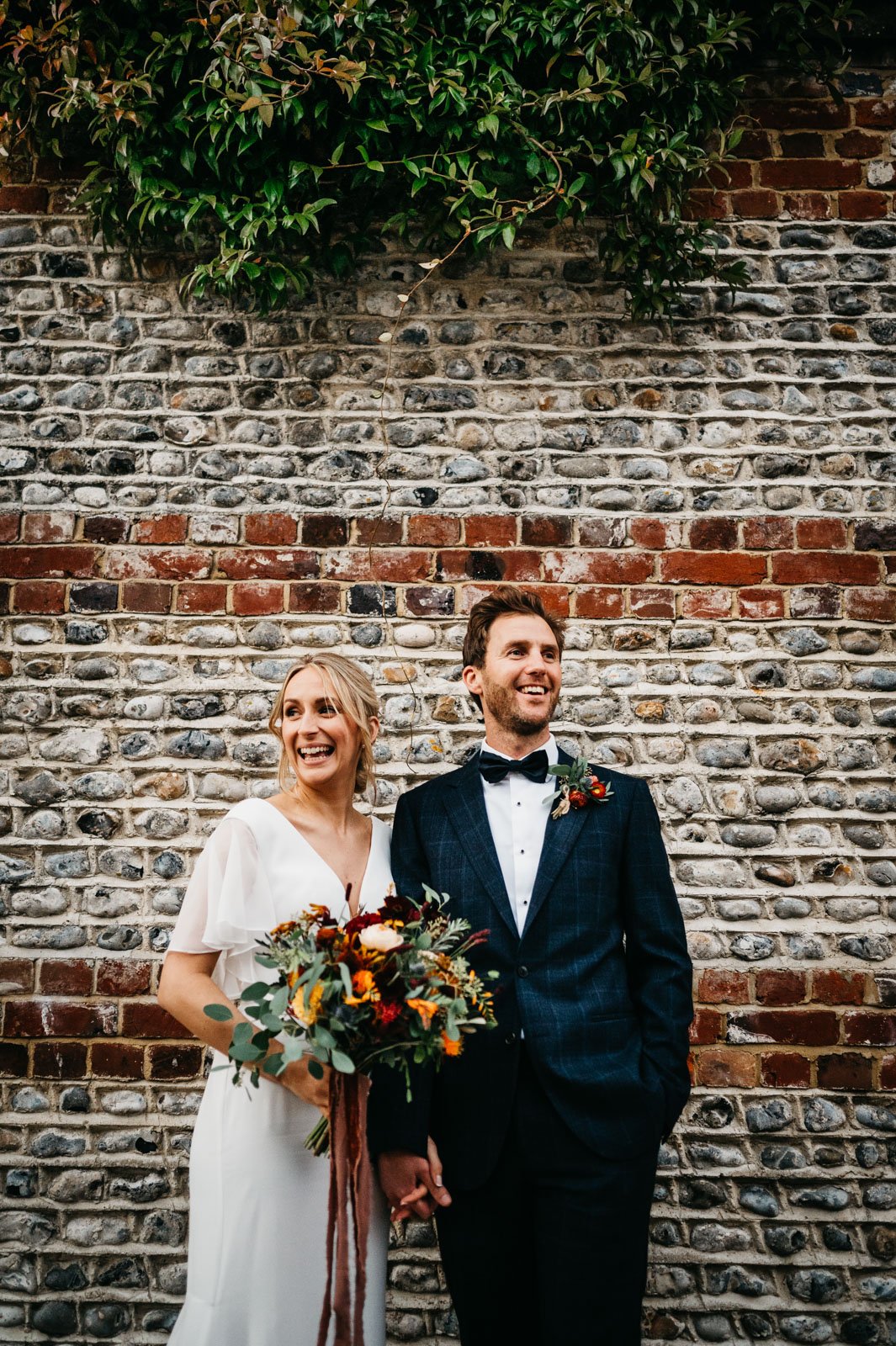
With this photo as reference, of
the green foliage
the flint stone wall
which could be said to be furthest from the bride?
the green foliage

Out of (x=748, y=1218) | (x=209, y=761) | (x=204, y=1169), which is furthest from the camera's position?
(x=209, y=761)

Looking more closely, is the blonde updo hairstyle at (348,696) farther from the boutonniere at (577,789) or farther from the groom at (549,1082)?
the boutonniere at (577,789)

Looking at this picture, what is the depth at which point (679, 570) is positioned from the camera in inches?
130

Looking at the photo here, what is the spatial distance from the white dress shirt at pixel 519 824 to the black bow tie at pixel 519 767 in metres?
0.01

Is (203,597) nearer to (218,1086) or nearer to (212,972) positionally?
(212,972)

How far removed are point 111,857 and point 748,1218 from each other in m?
2.42

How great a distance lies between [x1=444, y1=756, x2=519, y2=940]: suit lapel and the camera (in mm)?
2312

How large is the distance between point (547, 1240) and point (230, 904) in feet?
3.53

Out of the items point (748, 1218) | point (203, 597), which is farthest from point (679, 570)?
point (748, 1218)

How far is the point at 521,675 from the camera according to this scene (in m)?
2.50

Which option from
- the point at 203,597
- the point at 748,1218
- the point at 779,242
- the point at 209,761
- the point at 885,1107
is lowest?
the point at 748,1218

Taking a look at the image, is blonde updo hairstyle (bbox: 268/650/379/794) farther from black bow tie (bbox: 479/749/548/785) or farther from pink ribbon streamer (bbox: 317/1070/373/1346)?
pink ribbon streamer (bbox: 317/1070/373/1346)

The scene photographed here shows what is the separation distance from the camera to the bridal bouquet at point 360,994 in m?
1.84

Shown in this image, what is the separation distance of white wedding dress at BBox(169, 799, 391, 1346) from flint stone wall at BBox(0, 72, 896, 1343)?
2.78 ft
